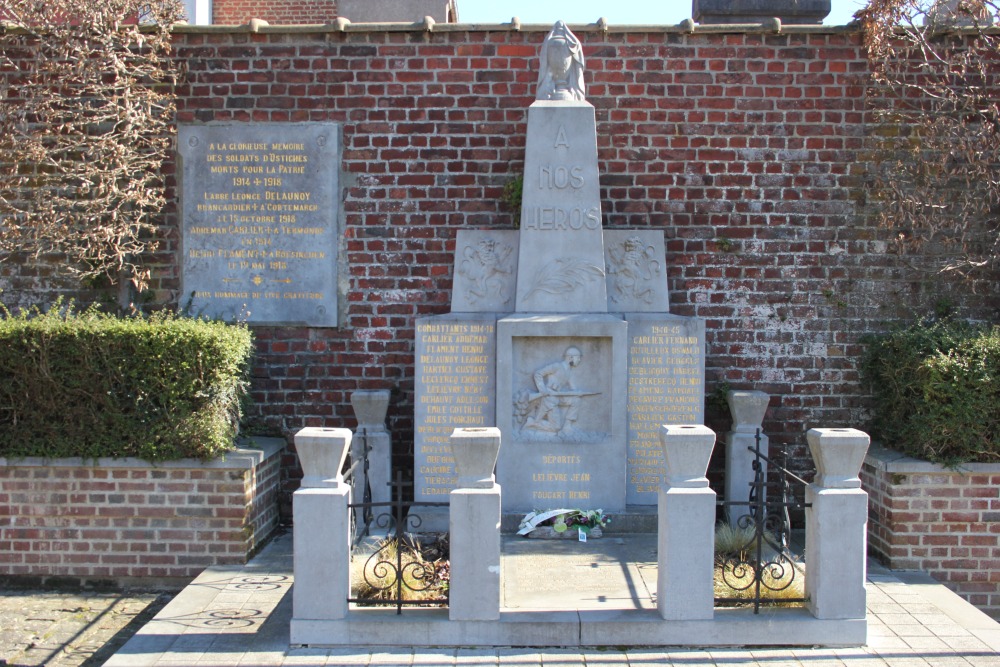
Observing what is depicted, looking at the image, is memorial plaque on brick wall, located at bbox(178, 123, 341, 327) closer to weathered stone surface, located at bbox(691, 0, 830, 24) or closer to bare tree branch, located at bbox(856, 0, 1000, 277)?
weathered stone surface, located at bbox(691, 0, 830, 24)

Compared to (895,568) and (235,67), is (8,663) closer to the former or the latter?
(235,67)

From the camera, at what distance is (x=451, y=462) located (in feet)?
21.8

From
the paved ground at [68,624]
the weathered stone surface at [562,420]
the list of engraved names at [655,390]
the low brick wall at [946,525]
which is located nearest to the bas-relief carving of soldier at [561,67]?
the weathered stone surface at [562,420]

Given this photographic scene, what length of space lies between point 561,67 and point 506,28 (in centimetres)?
90

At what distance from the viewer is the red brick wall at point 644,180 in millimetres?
7363

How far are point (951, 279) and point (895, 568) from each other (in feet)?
8.65

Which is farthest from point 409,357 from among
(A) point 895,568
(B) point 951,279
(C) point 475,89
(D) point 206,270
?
(B) point 951,279

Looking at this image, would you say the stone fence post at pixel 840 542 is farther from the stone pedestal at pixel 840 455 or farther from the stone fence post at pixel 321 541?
the stone fence post at pixel 321 541

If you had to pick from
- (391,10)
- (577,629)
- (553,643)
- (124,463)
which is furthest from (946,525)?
(391,10)

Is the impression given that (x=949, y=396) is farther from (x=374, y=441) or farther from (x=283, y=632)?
(x=283, y=632)

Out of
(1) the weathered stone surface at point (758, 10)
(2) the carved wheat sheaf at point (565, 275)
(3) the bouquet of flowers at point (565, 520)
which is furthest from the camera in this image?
(1) the weathered stone surface at point (758, 10)

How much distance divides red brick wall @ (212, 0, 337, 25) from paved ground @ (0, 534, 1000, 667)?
34.1 feet

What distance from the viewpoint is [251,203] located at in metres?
7.32

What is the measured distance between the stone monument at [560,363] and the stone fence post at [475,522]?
1.83m
